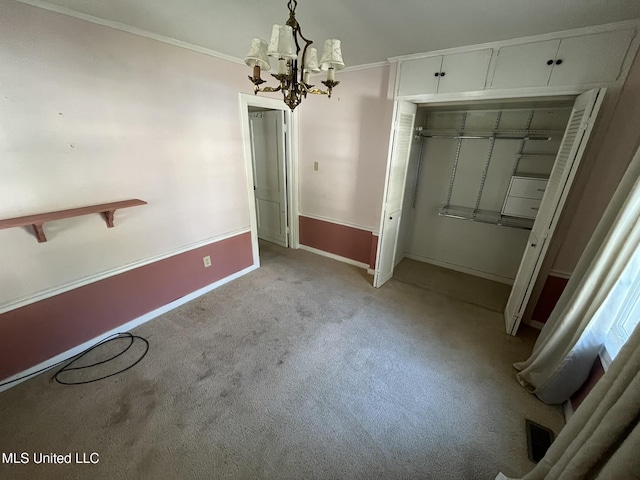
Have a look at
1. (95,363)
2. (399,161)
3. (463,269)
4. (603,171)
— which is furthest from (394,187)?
(95,363)

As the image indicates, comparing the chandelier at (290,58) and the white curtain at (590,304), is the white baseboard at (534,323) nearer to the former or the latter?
the white curtain at (590,304)

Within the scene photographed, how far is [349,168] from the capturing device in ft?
10.7

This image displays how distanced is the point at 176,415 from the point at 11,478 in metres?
0.74

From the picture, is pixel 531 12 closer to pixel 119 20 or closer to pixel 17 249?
pixel 119 20

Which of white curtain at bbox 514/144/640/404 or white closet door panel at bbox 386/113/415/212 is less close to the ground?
white closet door panel at bbox 386/113/415/212

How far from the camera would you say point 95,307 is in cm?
207

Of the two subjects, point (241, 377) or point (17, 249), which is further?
point (241, 377)

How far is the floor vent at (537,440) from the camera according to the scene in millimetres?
1427

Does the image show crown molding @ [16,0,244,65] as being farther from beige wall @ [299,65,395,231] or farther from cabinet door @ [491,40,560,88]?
cabinet door @ [491,40,560,88]

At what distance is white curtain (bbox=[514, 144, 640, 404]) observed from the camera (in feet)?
4.10

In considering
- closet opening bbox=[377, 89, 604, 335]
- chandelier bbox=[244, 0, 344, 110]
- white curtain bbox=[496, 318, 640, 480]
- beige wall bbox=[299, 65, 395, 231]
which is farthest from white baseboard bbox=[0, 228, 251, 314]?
white curtain bbox=[496, 318, 640, 480]

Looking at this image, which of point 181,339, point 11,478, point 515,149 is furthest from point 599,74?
point 11,478

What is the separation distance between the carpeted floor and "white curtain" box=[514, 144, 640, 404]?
217 millimetres

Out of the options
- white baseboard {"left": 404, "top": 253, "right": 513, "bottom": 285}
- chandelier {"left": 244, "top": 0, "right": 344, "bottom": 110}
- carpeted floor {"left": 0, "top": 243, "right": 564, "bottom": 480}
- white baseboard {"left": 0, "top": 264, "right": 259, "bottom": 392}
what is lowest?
carpeted floor {"left": 0, "top": 243, "right": 564, "bottom": 480}
